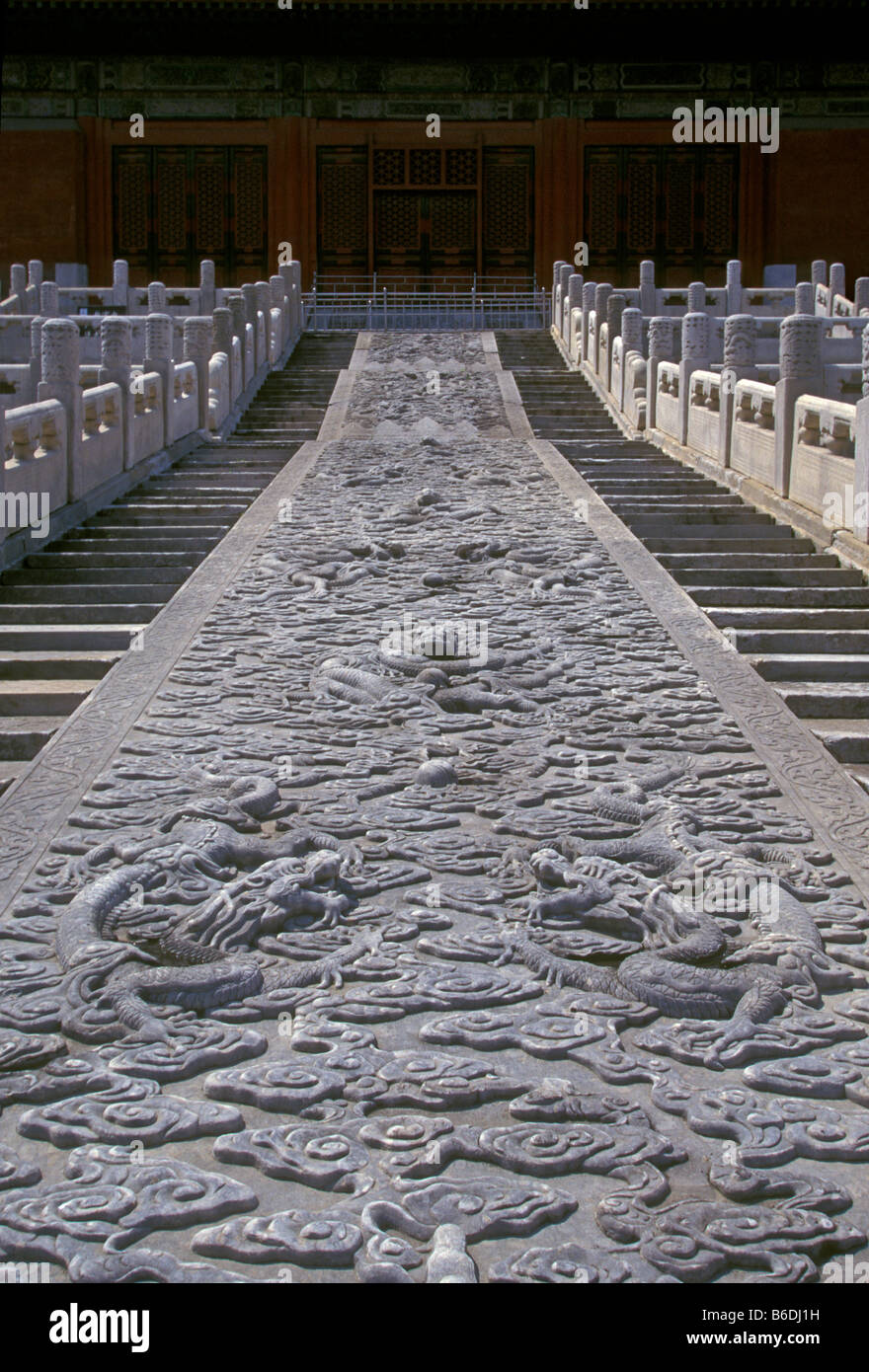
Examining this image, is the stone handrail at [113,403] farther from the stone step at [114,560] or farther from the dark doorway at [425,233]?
the dark doorway at [425,233]

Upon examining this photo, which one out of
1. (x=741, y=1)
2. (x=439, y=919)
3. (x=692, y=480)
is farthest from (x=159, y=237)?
(x=439, y=919)

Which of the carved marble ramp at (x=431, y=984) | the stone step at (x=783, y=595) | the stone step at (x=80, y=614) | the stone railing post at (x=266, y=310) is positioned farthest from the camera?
the stone railing post at (x=266, y=310)

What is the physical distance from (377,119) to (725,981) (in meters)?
21.5

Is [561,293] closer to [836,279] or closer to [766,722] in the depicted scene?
[836,279]

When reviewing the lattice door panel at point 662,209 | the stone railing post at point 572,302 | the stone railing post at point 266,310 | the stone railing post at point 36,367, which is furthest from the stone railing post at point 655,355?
the lattice door panel at point 662,209

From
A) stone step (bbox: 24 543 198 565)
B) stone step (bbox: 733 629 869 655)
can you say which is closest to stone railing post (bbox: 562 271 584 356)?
stone step (bbox: 24 543 198 565)

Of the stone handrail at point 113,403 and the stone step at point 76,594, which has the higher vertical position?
the stone handrail at point 113,403

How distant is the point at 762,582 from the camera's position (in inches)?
294

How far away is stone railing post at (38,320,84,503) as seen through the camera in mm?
8742

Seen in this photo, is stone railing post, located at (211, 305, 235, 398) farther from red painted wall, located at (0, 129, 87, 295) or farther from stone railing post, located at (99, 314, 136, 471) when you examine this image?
red painted wall, located at (0, 129, 87, 295)

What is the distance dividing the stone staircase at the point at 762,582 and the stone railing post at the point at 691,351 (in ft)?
1.24

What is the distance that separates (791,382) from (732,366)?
5.79 feet

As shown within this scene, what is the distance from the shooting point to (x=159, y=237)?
901 inches

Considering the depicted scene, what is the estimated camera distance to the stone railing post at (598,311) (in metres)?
15.8
